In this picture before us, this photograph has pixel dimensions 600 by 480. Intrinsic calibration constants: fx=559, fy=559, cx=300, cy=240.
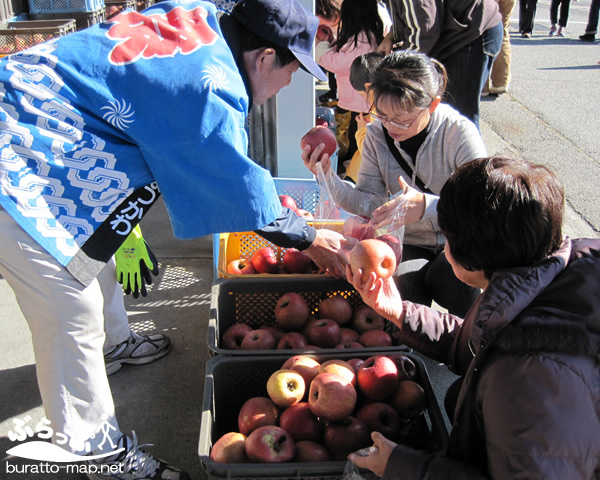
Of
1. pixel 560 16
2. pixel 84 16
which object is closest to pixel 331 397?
pixel 84 16

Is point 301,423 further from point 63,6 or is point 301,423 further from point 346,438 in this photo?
point 63,6

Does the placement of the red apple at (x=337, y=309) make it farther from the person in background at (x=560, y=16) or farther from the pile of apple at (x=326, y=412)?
the person in background at (x=560, y=16)

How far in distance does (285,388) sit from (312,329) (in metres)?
0.46

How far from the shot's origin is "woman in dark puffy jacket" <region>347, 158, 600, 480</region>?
1.31m

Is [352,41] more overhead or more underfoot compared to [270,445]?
more overhead

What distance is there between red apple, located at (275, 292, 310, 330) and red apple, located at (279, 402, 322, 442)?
552 mm

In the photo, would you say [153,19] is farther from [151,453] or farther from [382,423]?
[151,453]

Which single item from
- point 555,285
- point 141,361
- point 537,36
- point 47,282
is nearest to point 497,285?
point 555,285

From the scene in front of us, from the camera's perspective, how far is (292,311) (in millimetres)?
2547

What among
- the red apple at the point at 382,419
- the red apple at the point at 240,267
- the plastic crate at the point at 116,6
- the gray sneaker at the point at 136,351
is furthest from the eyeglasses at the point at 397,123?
the plastic crate at the point at 116,6

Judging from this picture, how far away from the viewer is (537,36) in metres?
13.4

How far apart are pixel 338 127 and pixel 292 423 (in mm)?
3632

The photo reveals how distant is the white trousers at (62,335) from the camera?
179 centimetres

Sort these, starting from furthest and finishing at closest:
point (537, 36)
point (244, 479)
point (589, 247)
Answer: point (537, 36) < point (244, 479) < point (589, 247)
